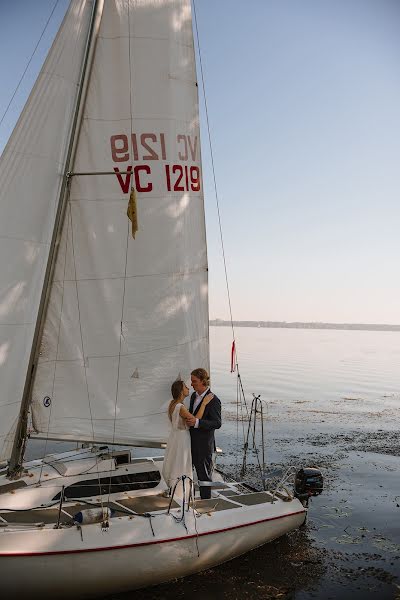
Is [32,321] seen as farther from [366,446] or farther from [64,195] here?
[366,446]

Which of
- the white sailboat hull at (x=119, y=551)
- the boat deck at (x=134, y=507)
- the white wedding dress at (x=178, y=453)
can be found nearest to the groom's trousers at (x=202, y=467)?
the boat deck at (x=134, y=507)

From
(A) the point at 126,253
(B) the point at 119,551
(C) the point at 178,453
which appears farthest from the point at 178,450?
(A) the point at 126,253

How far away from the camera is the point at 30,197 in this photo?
327 inches

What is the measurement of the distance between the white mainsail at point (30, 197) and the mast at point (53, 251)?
11 centimetres

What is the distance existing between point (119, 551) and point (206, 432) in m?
2.42

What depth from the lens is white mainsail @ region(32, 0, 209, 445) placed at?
883 cm

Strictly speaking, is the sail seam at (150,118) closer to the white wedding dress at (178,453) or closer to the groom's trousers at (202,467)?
the white wedding dress at (178,453)

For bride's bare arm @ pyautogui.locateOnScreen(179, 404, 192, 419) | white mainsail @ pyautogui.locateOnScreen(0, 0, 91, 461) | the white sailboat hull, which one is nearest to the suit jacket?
bride's bare arm @ pyautogui.locateOnScreen(179, 404, 192, 419)

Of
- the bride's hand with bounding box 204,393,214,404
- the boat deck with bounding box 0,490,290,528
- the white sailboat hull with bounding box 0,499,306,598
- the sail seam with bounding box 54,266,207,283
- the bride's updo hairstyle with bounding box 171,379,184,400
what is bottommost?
the white sailboat hull with bounding box 0,499,306,598

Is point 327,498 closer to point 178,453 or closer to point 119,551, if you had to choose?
point 178,453

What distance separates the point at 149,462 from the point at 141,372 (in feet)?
5.70

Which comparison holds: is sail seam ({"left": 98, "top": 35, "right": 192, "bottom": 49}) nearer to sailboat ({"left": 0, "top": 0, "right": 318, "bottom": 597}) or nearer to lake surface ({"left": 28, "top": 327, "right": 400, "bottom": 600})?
sailboat ({"left": 0, "top": 0, "right": 318, "bottom": 597})

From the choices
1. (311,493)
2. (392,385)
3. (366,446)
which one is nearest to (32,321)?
(311,493)

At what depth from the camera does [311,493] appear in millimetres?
9234
